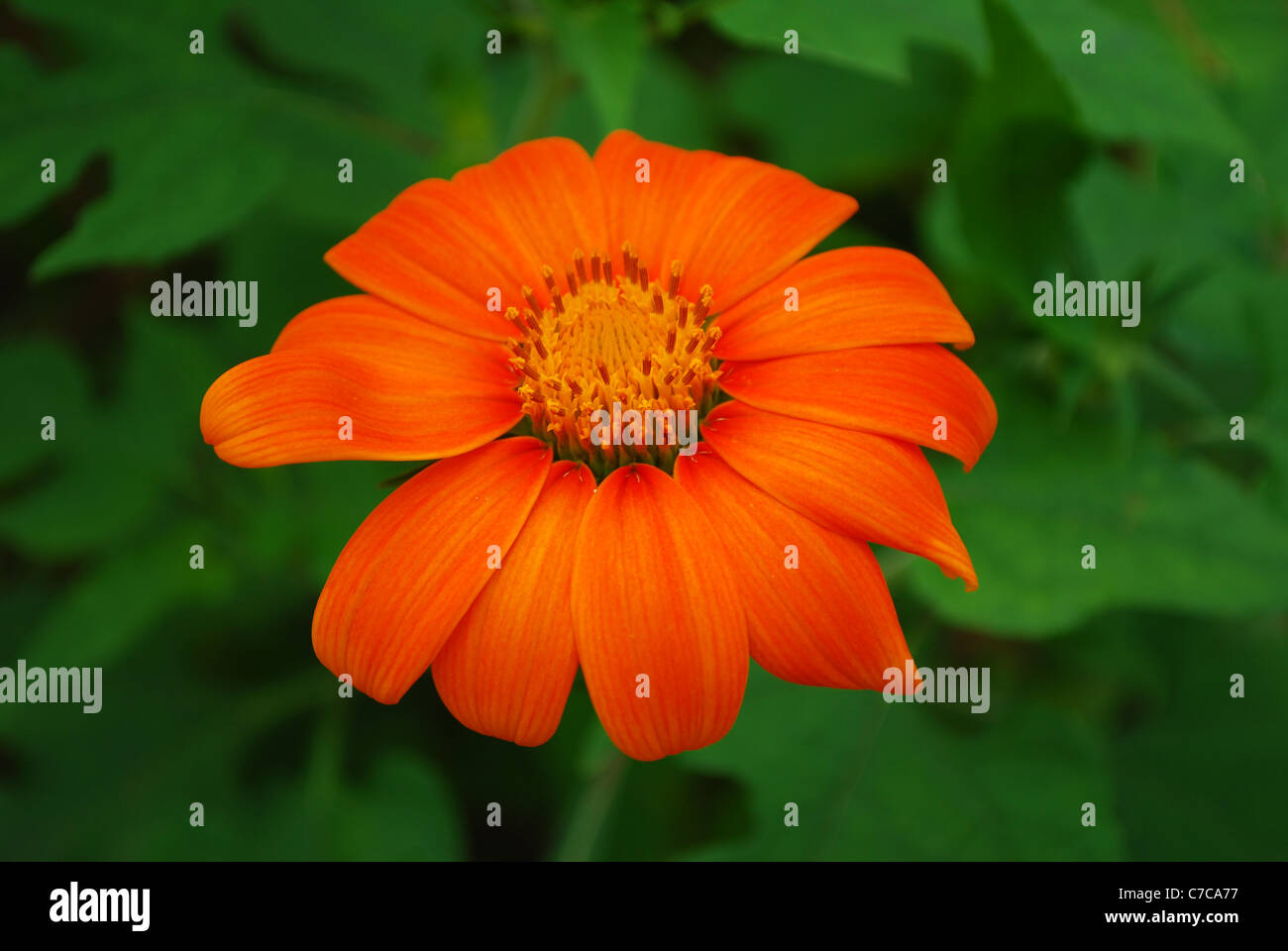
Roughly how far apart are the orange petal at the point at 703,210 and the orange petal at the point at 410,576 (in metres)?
0.40

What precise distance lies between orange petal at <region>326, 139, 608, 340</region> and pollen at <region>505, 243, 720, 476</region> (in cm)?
3

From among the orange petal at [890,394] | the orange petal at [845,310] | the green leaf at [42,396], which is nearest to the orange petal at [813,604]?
the orange petal at [890,394]

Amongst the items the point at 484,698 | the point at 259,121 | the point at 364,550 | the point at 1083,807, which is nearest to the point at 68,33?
the point at 259,121

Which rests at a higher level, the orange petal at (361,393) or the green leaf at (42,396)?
the green leaf at (42,396)

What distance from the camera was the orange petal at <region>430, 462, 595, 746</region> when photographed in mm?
1093

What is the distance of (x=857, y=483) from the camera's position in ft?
Result: 3.79

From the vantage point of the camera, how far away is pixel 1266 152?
6.96ft

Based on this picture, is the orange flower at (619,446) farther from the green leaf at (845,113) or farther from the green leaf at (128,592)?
the green leaf at (845,113)

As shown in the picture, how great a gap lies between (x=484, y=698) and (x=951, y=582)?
0.86m

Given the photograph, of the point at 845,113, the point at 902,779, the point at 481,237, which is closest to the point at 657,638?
the point at 481,237

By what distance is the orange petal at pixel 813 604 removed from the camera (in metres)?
1.12

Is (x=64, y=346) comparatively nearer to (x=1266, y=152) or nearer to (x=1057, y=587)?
(x=1057, y=587)

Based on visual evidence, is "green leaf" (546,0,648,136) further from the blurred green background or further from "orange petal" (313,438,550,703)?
"orange petal" (313,438,550,703)

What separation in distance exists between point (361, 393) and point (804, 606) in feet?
1.89
